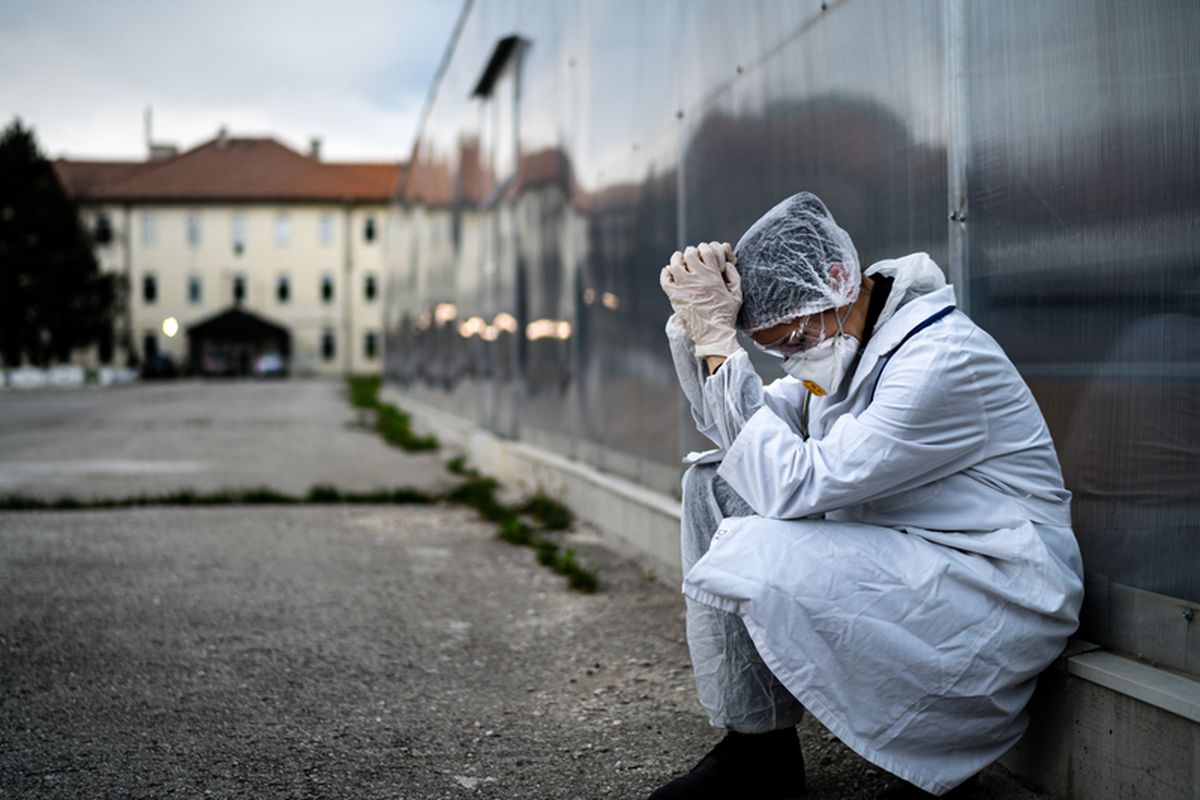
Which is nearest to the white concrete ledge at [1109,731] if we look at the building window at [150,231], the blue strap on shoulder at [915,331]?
the blue strap on shoulder at [915,331]

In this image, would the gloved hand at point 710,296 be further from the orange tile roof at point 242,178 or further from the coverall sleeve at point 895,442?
the orange tile roof at point 242,178

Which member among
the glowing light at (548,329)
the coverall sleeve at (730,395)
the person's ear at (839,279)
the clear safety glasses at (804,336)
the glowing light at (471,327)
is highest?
the glowing light at (471,327)

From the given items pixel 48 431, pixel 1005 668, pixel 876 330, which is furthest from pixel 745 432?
pixel 48 431

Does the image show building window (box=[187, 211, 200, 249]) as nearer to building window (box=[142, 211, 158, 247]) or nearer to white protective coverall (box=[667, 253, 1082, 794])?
building window (box=[142, 211, 158, 247])

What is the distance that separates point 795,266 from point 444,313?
1489cm

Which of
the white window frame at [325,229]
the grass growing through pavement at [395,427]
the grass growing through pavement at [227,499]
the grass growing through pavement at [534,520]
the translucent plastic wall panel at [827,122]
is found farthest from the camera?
the white window frame at [325,229]

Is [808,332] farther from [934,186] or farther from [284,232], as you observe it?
[284,232]

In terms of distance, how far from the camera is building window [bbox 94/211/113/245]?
6228 centimetres

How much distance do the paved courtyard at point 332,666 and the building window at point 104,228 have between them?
61.0 meters

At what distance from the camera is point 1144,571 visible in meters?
A: 2.35

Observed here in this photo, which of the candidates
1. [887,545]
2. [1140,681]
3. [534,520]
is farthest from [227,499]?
[1140,681]

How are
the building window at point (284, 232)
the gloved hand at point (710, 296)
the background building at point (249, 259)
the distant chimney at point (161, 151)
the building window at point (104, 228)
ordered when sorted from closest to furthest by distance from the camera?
the gloved hand at point (710, 296) < the building window at point (104, 228) < the background building at point (249, 259) < the building window at point (284, 232) < the distant chimney at point (161, 151)

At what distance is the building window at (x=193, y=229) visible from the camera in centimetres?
6344

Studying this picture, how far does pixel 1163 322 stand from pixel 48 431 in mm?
15920
